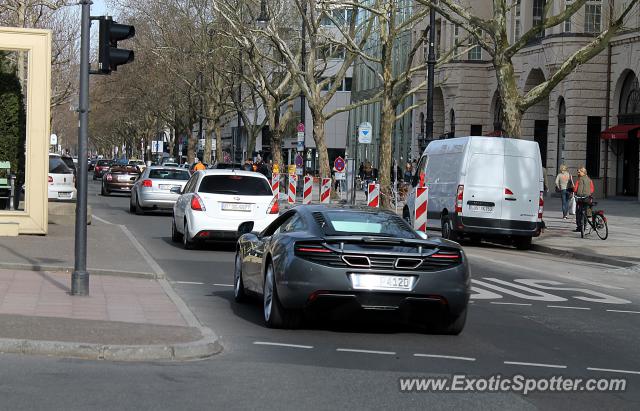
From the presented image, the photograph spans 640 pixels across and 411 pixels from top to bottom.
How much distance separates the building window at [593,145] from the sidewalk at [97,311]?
3437 centimetres

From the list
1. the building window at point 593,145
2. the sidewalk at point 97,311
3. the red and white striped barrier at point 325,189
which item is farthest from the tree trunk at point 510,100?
the building window at point 593,145

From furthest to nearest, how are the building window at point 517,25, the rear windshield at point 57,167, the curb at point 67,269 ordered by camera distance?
the building window at point 517,25 < the rear windshield at point 57,167 < the curb at point 67,269

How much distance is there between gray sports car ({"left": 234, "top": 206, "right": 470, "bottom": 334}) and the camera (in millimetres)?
→ 10641

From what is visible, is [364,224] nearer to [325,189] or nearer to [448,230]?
[448,230]

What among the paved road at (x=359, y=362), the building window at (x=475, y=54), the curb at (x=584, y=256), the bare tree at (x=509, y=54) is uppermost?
the building window at (x=475, y=54)

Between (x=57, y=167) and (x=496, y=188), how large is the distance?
52.3 ft

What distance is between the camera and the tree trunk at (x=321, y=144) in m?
49.3

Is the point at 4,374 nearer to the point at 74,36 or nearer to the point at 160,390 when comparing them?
the point at 160,390

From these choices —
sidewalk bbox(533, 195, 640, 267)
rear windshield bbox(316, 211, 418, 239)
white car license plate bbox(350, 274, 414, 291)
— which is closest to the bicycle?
sidewalk bbox(533, 195, 640, 267)

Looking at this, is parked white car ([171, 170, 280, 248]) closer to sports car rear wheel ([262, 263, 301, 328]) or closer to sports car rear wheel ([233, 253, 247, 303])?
sports car rear wheel ([233, 253, 247, 303])

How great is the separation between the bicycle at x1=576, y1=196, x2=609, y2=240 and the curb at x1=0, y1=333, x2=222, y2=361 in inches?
799

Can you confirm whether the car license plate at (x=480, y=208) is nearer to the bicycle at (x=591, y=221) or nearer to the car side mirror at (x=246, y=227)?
the bicycle at (x=591, y=221)

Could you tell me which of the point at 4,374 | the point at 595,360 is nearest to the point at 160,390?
the point at 4,374

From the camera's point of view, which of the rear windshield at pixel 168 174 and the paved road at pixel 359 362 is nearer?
the paved road at pixel 359 362
